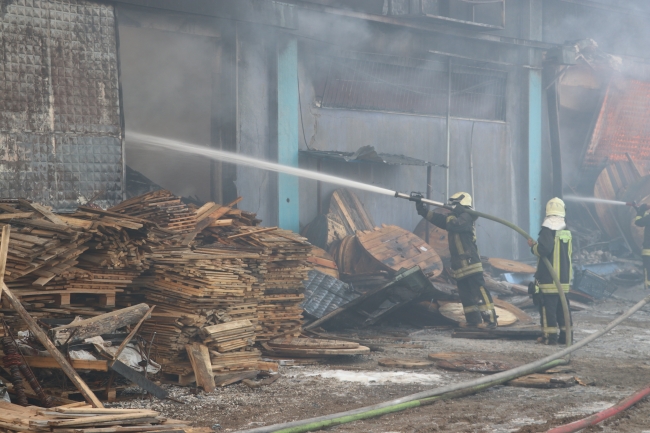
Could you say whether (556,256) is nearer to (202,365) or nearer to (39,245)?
(202,365)

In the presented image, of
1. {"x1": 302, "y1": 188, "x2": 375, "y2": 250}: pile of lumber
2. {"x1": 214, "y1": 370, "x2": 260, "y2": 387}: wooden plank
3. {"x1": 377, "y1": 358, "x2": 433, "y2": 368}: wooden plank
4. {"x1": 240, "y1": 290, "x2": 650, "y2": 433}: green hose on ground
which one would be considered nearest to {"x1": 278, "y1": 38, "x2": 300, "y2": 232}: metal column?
{"x1": 302, "y1": 188, "x2": 375, "y2": 250}: pile of lumber

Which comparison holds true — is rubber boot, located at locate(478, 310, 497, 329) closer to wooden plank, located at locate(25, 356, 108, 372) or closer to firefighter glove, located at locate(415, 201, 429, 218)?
firefighter glove, located at locate(415, 201, 429, 218)

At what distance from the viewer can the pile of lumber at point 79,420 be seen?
458 centimetres

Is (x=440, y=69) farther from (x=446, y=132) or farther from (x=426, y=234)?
(x=426, y=234)

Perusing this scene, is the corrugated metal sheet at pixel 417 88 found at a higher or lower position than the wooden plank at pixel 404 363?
higher

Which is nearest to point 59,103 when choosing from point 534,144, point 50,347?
point 50,347

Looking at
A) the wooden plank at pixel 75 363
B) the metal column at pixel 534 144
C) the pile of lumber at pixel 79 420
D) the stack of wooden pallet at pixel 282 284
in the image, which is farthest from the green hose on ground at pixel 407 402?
the metal column at pixel 534 144

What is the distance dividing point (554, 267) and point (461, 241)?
1.53 meters

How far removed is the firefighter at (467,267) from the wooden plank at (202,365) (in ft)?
15.0

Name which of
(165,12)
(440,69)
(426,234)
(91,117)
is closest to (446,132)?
(440,69)

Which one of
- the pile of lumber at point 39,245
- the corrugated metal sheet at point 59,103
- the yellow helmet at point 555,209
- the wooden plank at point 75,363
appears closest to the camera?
the wooden plank at point 75,363

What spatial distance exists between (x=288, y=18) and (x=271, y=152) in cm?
222

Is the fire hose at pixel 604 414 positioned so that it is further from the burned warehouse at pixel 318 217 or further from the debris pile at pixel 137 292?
the debris pile at pixel 137 292

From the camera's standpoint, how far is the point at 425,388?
22.9ft
